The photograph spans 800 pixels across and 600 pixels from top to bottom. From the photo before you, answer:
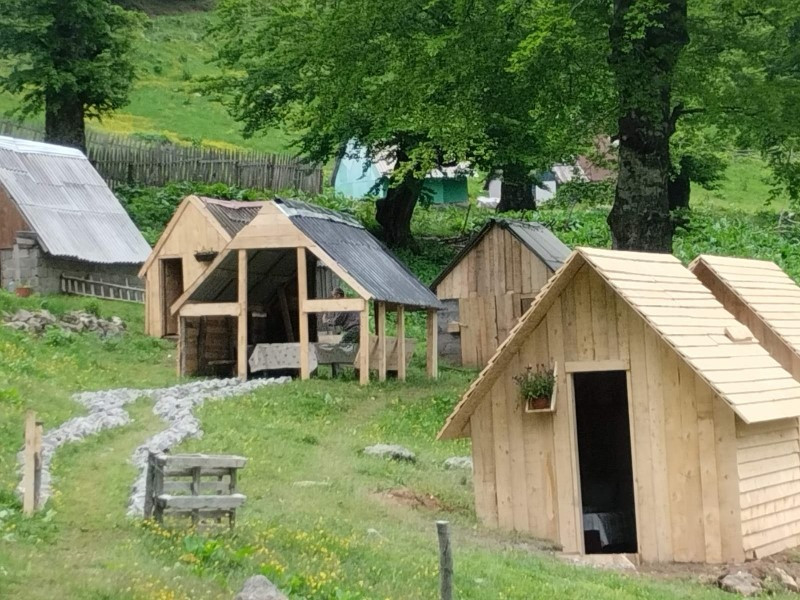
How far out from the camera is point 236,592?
969 cm

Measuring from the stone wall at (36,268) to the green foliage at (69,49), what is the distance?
699 cm

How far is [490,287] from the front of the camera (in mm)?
31141

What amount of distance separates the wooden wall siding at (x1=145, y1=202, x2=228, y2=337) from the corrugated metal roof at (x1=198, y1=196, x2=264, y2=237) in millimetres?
312

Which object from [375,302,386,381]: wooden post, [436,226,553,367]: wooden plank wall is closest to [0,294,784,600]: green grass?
[375,302,386,381]: wooden post

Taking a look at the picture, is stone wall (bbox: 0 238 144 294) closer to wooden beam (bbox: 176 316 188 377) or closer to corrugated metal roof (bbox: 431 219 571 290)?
wooden beam (bbox: 176 316 188 377)

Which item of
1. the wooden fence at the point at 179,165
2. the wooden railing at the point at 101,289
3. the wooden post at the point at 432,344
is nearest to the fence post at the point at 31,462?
the wooden post at the point at 432,344

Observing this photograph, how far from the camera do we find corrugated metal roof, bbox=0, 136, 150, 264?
32719 millimetres

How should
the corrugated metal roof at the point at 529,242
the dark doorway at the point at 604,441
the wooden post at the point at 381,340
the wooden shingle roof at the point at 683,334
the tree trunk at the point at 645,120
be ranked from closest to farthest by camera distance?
1. the wooden shingle roof at the point at 683,334
2. the dark doorway at the point at 604,441
3. the tree trunk at the point at 645,120
4. the wooden post at the point at 381,340
5. the corrugated metal roof at the point at 529,242

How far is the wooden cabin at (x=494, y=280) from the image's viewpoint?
30.5 metres

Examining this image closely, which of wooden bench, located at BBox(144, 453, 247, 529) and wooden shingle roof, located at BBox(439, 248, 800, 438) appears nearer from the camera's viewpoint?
wooden bench, located at BBox(144, 453, 247, 529)

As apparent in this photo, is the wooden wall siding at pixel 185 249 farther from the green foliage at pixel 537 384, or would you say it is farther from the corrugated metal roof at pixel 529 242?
the green foliage at pixel 537 384

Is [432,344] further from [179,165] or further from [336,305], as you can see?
[179,165]

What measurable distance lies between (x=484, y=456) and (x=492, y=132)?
63.3ft

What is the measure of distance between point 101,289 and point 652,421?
22.7 metres
